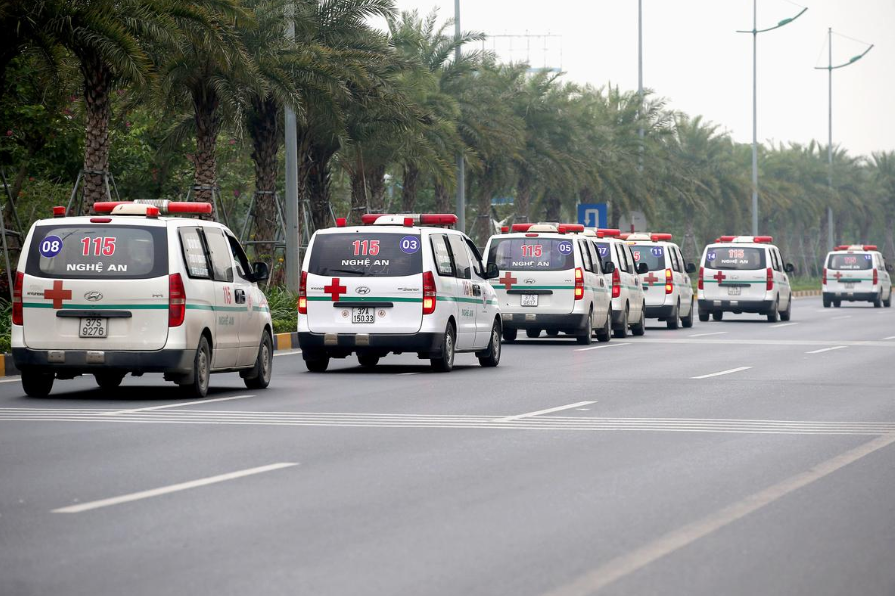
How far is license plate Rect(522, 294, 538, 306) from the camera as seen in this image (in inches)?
1072

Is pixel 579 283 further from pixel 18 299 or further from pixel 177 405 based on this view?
pixel 18 299

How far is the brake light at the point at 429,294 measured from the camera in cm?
1977

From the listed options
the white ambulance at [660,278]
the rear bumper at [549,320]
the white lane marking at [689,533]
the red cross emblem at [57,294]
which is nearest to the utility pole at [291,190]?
the rear bumper at [549,320]

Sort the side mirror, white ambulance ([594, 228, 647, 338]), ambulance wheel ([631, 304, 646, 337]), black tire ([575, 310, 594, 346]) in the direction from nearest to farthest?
the side mirror
black tire ([575, 310, 594, 346])
white ambulance ([594, 228, 647, 338])
ambulance wheel ([631, 304, 646, 337])

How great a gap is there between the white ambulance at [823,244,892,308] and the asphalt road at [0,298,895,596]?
3535cm

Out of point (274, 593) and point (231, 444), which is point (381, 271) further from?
point (274, 593)

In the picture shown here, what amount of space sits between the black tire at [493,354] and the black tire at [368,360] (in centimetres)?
149

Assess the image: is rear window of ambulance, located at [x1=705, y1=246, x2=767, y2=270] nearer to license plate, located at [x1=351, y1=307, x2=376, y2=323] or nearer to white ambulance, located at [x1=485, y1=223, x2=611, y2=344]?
white ambulance, located at [x1=485, y1=223, x2=611, y2=344]

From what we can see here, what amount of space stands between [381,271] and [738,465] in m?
9.66

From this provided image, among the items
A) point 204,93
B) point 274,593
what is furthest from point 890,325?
point 274,593

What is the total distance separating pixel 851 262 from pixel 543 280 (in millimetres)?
27992

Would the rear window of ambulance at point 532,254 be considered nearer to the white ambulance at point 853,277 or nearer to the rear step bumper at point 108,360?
the rear step bumper at point 108,360

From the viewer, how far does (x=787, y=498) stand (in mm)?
9250

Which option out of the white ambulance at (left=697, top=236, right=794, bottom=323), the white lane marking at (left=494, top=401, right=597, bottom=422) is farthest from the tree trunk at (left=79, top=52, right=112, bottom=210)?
the white ambulance at (left=697, top=236, right=794, bottom=323)
